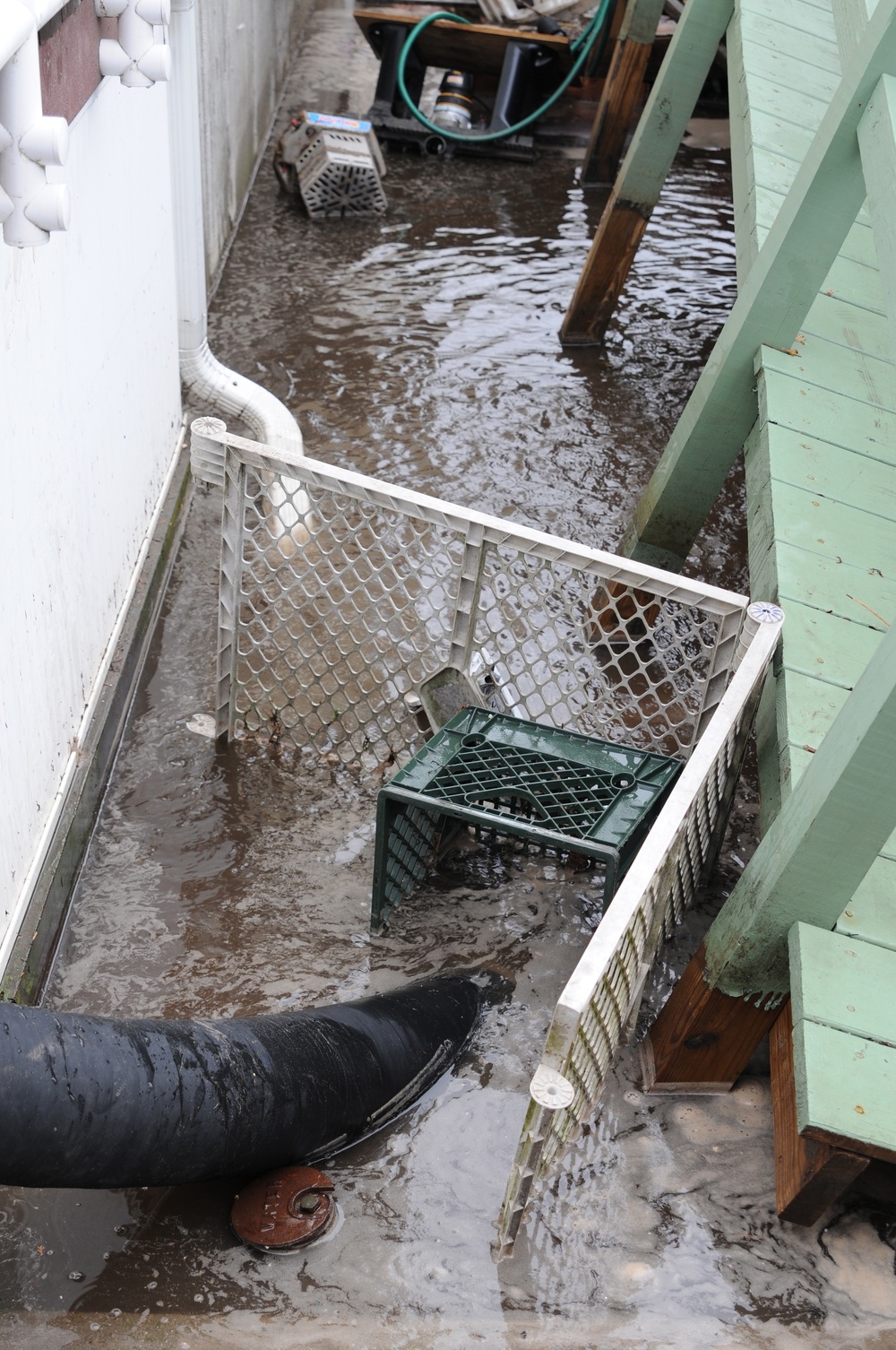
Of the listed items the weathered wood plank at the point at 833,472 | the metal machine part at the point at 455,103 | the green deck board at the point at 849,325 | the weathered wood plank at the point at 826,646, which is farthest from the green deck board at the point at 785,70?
the metal machine part at the point at 455,103

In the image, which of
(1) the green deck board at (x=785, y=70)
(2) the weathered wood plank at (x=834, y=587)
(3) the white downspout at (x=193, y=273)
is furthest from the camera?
(1) the green deck board at (x=785, y=70)

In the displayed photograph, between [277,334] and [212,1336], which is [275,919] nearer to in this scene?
[212,1336]

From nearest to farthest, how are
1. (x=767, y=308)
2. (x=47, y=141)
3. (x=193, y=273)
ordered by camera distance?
1. (x=47, y=141)
2. (x=767, y=308)
3. (x=193, y=273)

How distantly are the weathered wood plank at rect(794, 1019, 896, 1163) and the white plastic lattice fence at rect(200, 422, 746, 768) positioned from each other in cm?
127

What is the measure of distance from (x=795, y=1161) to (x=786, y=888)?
0.63 m

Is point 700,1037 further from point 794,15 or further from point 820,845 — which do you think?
point 794,15

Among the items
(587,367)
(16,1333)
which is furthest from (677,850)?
(587,367)

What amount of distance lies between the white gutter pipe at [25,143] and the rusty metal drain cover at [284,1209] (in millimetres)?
2247

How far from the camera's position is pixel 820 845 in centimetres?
267

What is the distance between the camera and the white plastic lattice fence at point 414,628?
3.68 metres

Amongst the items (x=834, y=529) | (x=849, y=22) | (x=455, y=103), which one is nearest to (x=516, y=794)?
(x=834, y=529)

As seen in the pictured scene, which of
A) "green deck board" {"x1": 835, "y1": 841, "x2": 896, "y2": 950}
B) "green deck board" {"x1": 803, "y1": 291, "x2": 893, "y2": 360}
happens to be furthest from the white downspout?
"green deck board" {"x1": 835, "y1": 841, "x2": 896, "y2": 950}

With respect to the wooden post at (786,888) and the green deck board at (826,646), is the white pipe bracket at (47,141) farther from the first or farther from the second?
the green deck board at (826,646)

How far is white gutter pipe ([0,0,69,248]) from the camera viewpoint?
2.26 metres
